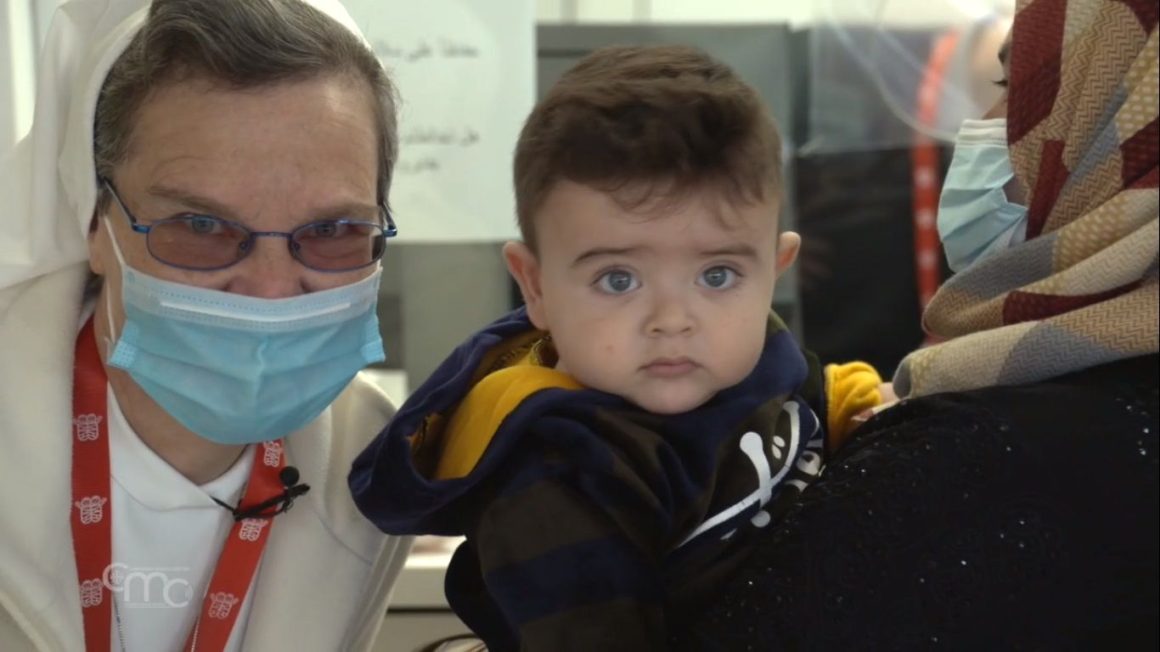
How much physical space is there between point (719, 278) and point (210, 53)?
67 centimetres

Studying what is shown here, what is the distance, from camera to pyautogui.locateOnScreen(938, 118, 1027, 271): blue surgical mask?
136cm

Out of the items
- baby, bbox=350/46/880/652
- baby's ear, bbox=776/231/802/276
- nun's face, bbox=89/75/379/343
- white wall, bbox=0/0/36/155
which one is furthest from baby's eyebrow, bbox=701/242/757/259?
white wall, bbox=0/0/36/155

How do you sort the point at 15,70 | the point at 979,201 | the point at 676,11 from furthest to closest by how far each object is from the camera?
the point at 676,11 < the point at 15,70 < the point at 979,201

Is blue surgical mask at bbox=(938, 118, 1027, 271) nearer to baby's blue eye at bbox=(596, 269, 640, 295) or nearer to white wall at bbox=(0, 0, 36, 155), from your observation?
baby's blue eye at bbox=(596, 269, 640, 295)

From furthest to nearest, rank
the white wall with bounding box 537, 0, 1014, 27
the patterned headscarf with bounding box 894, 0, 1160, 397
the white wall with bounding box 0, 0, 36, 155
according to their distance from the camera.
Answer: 1. the white wall with bounding box 537, 0, 1014, 27
2. the white wall with bounding box 0, 0, 36, 155
3. the patterned headscarf with bounding box 894, 0, 1160, 397

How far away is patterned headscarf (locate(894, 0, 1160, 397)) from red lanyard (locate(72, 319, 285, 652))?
836mm

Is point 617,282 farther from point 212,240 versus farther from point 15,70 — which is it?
point 15,70

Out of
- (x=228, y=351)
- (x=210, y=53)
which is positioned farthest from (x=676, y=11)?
(x=228, y=351)

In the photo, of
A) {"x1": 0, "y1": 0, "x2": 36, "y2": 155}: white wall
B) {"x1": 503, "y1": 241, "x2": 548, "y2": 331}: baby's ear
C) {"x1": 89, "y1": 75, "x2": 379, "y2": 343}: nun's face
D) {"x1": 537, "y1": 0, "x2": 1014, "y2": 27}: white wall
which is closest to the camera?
{"x1": 503, "y1": 241, "x2": 548, "y2": 331}: baby's ear

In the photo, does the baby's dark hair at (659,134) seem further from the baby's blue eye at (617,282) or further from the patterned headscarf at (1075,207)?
the patterned headscarf at (1075,207)

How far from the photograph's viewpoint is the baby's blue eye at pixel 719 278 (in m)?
1.25

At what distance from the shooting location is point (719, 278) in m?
1.26

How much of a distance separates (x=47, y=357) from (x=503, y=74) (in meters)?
1.23

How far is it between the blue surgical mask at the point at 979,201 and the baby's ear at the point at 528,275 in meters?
0.46
